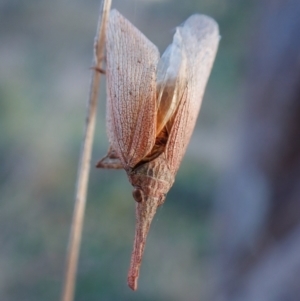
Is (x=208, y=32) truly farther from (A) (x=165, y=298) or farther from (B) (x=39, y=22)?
(B) (x=39, y=22)

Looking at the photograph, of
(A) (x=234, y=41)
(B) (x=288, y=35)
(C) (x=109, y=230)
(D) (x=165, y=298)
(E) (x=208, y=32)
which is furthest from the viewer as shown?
(A) (x=234, y=41)

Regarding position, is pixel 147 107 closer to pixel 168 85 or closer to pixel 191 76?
pixel 168 85

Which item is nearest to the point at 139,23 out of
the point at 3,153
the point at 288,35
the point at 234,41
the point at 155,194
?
the point at 234,41

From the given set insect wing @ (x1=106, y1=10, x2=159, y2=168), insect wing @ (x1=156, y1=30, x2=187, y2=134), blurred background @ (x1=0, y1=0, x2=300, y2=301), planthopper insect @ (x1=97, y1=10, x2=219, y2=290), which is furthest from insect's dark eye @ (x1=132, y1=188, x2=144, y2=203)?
blurred background @ (x1=0, y1=0, x2=300, y2=301)

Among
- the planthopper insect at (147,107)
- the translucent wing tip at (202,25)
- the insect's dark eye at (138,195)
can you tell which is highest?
the translucent wing tip at (202,25)

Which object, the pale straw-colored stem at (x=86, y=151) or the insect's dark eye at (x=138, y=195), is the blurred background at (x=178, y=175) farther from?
the insect's dark eye at (x=138, y=195)

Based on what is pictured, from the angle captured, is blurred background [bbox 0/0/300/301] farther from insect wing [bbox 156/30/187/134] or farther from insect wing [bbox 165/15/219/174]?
insect wing [bbox 156/30/187/134]

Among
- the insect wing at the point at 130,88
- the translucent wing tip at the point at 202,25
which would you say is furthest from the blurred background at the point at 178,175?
the insect wing at the point at 130,88
